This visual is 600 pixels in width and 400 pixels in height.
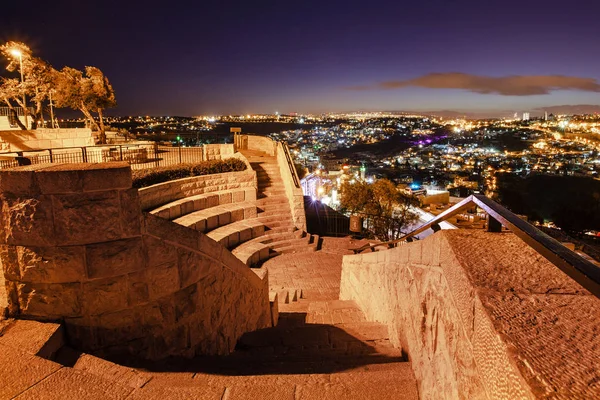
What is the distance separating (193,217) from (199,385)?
8.69m

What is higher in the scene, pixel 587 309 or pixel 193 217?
pixel 587 309

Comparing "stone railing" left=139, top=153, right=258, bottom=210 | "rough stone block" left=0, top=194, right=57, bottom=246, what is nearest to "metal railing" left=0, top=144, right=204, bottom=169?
"stone railing" left=139, top=153, right=258, bottom=210

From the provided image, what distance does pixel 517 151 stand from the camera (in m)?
75.9

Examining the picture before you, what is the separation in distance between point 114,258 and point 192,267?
32.5 inches

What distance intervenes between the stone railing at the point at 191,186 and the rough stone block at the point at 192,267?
695 centimetres

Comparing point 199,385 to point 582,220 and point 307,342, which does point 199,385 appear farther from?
point 582,220

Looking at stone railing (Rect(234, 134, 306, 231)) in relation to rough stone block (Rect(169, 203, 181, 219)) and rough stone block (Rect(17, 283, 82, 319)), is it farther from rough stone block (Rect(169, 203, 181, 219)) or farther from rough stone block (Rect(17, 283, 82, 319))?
rough stone block (Rect(17, 283, 82, 319))

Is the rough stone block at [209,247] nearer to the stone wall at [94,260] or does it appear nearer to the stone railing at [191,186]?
the stone wall at [94,260]

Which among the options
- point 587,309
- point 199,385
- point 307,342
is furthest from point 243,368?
point 587,309

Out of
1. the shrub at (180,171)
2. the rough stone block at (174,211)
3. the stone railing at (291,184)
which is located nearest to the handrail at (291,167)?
the stone railing at (291,184)

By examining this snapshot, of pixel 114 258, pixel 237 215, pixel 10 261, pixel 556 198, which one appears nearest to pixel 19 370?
pixel 114 258

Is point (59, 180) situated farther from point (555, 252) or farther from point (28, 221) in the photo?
point (555, 252)

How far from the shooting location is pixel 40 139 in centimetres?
1634

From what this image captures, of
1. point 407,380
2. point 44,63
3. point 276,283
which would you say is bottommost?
point 276,283
